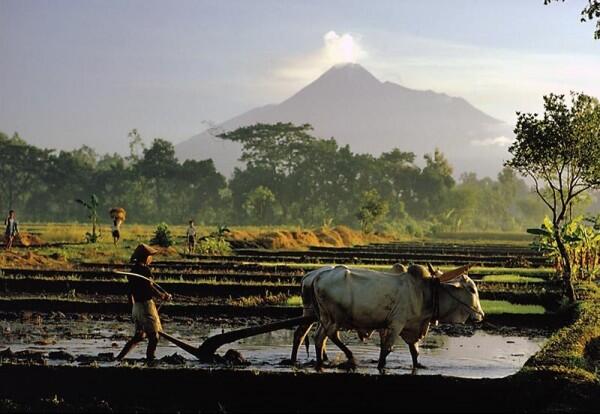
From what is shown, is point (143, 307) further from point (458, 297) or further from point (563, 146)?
point (563, 146)

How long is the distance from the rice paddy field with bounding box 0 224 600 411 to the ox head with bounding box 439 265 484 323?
2.40 feet

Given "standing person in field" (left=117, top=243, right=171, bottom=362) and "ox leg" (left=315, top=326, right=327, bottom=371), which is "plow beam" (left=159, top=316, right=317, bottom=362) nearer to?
"standing person in field" (left=117, top=243, right=171, bottom=362)

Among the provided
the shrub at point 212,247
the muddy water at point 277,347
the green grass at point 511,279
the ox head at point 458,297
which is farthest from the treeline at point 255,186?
the ox head at point 458,297

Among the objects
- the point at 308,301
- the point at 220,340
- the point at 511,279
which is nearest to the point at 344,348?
the point at 308,301

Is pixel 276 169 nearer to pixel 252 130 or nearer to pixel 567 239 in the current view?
pixel 252 130

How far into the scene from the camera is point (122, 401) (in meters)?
11.1

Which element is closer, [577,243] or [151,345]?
[151,345]

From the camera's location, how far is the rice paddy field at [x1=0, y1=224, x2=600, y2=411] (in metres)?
10.9

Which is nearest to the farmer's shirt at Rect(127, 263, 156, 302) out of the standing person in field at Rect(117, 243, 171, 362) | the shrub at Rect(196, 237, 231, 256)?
the standing person in field at Rect(117, 243, 171, 362)

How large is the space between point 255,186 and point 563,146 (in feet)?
272

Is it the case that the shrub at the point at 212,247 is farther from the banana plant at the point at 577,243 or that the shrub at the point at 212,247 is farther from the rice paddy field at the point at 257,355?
the banana plant at the point at 577,243

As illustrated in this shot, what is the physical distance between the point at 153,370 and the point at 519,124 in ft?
43.0

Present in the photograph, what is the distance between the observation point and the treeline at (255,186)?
9581 centimetres

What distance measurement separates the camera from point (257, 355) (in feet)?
47.9
